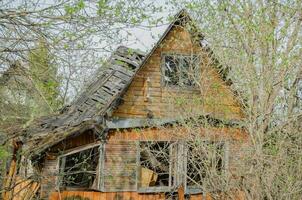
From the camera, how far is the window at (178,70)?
14151mm

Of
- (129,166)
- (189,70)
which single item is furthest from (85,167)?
(189,70)

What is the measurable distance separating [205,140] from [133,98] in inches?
173

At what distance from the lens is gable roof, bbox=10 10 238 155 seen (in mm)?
13023

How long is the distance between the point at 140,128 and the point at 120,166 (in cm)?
140

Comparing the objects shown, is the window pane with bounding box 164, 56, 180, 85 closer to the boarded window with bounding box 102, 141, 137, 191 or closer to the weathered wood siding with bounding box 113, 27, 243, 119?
the weathered wood siding with bounding box 113, 27, 243, 119

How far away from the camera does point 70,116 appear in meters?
14.8

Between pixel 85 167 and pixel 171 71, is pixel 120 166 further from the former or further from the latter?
pixel 171 71

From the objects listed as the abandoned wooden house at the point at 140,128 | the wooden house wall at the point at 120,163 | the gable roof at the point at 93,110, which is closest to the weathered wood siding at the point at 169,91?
the abandoned wooden house at the point at 140,128

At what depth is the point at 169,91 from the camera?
1484cm

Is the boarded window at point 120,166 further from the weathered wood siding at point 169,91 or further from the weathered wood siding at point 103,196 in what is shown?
the weathered wood siding at point 169,91

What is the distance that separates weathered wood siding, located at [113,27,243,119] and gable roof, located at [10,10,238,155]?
35 cm

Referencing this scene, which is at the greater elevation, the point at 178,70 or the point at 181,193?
the point at 178,70

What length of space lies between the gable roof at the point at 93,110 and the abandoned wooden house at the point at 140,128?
0.03m

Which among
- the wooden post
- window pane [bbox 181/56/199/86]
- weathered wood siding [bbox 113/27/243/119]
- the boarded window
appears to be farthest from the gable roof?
the wooden post
